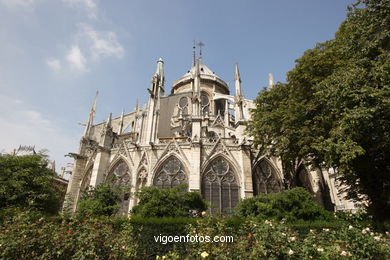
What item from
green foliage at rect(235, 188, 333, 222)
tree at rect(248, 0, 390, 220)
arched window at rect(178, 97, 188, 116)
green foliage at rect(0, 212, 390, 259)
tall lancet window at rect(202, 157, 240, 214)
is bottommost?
green foliage at rect(0, 212, 390, 259)

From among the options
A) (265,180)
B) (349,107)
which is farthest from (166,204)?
(349,107)

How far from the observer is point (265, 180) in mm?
16047

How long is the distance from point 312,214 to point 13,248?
10.6 meters

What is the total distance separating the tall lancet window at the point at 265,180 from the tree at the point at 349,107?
3.80 metres

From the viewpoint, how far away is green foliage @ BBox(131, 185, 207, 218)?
32.8 feet

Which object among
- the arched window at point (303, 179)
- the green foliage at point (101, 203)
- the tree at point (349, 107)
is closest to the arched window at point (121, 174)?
the green foliage at point (101, 203)

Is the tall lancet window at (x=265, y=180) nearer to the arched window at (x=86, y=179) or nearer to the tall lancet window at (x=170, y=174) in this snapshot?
the tall lancet window at (x=170, y=174)

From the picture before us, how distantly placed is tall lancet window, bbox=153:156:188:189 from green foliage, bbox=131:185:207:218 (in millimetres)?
3967

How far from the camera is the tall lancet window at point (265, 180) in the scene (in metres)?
15.7

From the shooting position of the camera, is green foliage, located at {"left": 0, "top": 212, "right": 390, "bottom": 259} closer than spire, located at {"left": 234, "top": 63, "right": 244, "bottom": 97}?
Yes

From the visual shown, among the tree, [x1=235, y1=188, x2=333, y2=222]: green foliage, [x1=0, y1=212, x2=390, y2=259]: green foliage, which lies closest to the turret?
the tree

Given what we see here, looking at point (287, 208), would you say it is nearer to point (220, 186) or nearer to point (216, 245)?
point (220, 186)

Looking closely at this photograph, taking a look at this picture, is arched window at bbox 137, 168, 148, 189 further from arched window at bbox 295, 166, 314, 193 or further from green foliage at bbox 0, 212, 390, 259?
arched window at bbox 295, 166, 314, 193

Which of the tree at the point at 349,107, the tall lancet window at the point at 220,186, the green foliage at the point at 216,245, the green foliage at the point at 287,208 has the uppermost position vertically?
the tree at the point at 349,107
